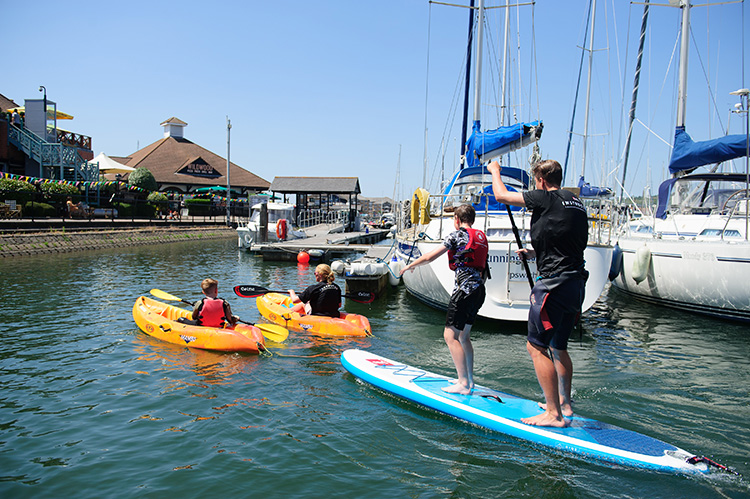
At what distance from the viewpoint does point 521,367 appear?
7.37m

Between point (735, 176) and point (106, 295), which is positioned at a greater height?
point (735, 176)

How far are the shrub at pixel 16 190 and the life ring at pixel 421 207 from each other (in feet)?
78.0

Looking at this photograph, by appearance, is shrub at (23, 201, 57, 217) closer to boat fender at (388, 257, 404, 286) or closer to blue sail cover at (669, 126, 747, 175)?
boat fender at (388, 257, 404, 286)

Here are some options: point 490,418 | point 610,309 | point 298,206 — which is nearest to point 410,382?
point 490,418

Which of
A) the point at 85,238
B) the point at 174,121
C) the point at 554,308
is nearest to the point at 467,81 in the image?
the point at 554,308

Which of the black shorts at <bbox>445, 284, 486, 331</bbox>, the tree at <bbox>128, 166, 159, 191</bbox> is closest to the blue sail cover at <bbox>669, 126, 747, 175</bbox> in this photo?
the black shorts at <bbox>445, 284, 486, 331</bbox>

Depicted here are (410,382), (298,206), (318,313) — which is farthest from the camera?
(298,206)

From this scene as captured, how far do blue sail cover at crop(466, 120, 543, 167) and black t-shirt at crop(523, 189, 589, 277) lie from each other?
6.84 meters

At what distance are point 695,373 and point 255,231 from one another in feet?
78.1

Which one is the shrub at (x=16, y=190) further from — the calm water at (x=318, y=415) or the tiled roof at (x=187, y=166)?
the tiled roof at (x=187, y=166)

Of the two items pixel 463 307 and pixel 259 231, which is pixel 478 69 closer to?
pixel 463 307

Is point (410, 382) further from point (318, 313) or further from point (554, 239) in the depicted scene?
point (318, 313)

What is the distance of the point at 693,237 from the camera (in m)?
11.4

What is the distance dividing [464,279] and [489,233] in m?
5.02
